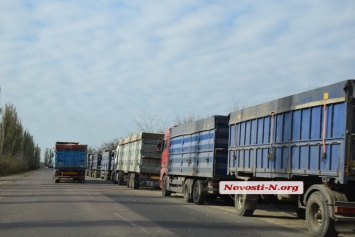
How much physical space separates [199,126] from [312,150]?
884cm

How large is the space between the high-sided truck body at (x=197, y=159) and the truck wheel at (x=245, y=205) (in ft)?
8.08

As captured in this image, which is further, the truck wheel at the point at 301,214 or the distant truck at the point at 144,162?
the distant truck at the point at 144,162

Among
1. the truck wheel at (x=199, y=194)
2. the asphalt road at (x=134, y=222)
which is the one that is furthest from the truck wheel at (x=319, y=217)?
the truck wheel at (x=199, y=194)

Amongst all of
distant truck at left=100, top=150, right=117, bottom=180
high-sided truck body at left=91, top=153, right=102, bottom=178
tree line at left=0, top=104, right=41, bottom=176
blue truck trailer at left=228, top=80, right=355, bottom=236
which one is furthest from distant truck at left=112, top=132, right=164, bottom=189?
tree line at left=0, top=104, right=41, bottom=176

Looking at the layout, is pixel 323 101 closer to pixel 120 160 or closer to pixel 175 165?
pixel 175 165

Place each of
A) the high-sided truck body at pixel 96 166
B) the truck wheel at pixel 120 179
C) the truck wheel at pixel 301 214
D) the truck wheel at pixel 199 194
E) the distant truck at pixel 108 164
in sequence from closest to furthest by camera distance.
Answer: the truck wheel at pixel 301 214 < the truck wheel at pixel 199 194 < the truck wheel at pixel 120 179 < the distant truck at pixel 108 164 < the high-sided truck body at pixel 96 166

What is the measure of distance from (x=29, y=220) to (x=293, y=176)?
7.13 metres

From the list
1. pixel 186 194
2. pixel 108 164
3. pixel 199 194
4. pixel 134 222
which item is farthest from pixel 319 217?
pixel 108 164

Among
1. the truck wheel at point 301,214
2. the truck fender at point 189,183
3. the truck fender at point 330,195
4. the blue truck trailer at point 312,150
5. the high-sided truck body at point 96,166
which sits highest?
the blue truck trailer at point 312,150

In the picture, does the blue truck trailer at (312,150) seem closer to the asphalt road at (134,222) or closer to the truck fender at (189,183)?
the asphalt road at (134,222)

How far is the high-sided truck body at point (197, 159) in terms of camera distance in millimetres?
16984

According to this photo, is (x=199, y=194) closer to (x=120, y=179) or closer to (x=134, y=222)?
(x=134, y=222)

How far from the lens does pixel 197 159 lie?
61.5 ft

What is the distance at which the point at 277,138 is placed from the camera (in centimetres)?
1226
